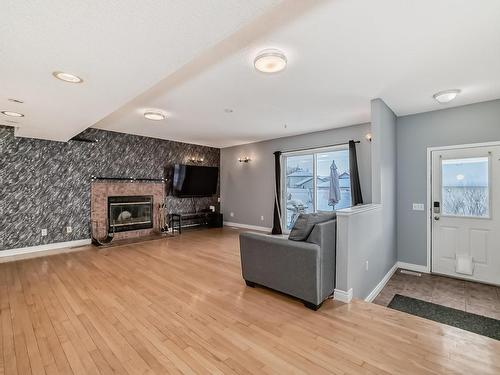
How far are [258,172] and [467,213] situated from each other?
472 centimetres

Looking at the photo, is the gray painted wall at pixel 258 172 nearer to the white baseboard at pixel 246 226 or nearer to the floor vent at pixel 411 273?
the white baseboard at pixel 246 226

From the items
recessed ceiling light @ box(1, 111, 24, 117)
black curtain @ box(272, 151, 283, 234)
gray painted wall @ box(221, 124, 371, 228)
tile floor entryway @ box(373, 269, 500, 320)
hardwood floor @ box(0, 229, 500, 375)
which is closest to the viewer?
hardwood floor @ box(0, 229, 500, 375)

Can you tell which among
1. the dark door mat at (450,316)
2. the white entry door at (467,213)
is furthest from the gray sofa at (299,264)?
the white entry door at (467,213)

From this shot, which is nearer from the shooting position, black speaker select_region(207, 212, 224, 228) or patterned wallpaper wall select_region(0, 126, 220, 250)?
patterned wallpaper wall select_region(0, 126, 220, 250)

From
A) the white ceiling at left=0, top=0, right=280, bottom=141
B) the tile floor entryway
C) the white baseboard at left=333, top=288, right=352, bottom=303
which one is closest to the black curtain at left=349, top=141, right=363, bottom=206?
the tile floor entryway

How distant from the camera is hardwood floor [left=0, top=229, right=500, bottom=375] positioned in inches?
68.1

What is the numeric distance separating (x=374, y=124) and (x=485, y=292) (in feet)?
9.22

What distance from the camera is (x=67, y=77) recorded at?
7.18 ft

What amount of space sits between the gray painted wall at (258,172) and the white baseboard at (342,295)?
2.99 m

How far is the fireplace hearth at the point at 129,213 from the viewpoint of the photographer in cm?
571

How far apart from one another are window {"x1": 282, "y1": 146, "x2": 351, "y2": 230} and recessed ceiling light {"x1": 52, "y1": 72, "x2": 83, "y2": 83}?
195 inches

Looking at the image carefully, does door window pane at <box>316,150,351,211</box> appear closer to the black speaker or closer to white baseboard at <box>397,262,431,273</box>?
white baseboard at <box>397,262,431,273</box>

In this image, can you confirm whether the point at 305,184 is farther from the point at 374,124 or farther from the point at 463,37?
the point at 463,37

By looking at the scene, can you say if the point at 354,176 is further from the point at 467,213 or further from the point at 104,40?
the point at 104,40
